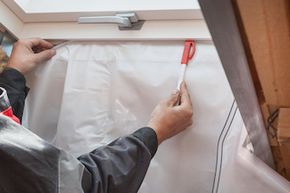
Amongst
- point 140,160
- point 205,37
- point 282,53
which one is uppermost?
point 282,53

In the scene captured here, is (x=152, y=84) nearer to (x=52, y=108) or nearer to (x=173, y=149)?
(x=173, y=149)

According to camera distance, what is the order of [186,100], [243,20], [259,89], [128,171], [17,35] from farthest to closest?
[17,35]
[186,100]
[128,171]
[259,89]
[243,20]

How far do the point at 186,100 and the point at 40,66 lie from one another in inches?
19.3

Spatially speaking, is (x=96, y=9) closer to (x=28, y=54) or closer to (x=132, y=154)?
(x=28, y=54)

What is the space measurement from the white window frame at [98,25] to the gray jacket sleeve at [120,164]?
0.29 metres

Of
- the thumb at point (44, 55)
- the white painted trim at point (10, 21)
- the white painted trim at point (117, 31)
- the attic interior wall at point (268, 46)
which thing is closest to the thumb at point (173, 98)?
the white painted trim at point (117, 31)

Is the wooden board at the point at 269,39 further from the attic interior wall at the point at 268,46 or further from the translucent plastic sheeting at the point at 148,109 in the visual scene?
the translucent plastic sheeting at the point at 148,109

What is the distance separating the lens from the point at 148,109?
0.96 meters

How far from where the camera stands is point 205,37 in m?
0.90

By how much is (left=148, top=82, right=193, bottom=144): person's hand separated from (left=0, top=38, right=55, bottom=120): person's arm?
0.40 m

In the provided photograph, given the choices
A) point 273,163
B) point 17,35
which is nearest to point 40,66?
point 17,35

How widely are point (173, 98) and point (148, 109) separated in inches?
4.4

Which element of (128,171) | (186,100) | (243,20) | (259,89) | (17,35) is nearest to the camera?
(243,20)

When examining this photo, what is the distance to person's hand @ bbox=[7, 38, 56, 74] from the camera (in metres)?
1.01
